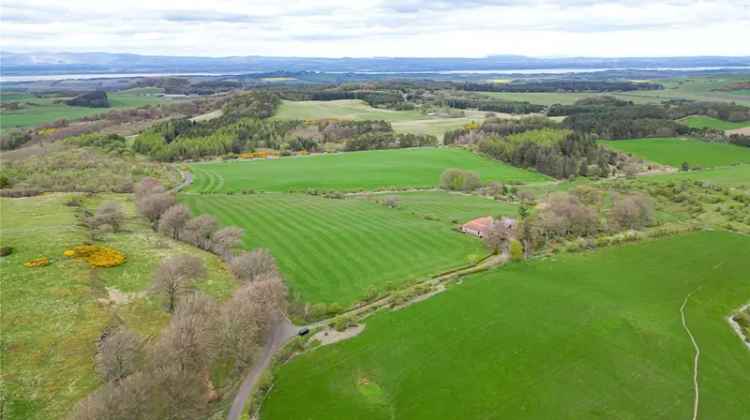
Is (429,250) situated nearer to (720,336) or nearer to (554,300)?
(554,300)

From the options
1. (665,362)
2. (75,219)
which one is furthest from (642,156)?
(75,219)

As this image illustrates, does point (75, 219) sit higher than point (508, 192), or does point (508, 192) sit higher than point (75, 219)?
point (75, 219)

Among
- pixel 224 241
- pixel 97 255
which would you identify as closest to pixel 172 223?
pixel 224 241

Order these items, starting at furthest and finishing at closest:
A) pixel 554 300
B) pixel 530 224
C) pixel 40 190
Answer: pixel 40 190
pixel 530 224
pixel 554 300

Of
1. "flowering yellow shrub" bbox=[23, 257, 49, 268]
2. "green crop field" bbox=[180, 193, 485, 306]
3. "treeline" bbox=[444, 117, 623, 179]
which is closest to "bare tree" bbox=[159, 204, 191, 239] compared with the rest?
"green crop field" bbox=[180, 193, 485, 306]

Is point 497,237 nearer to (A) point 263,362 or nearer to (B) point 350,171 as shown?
(A) point 263,362

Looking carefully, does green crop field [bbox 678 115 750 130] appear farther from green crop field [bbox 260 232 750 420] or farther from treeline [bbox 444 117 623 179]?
green crop field [bbox 260 232 750 420]

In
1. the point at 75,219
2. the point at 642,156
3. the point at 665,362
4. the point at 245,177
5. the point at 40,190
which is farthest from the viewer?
the point at 642,156

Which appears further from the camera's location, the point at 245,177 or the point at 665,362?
the point at 245,177
